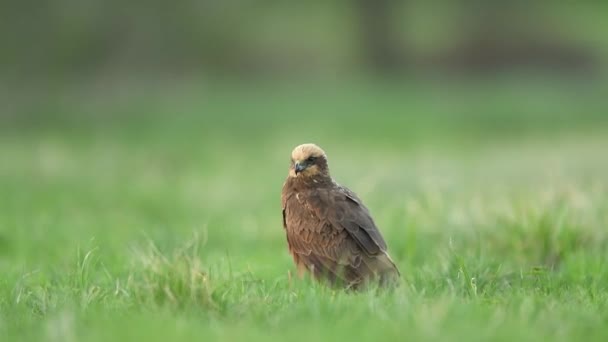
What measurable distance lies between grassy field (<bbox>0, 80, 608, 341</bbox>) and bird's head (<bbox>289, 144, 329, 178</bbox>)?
0.69 meters

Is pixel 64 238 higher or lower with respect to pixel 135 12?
lower

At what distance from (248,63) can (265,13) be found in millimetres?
1620

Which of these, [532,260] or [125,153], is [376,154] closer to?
[125,153]

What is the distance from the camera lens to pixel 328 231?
6.17 meters

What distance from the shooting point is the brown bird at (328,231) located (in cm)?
604

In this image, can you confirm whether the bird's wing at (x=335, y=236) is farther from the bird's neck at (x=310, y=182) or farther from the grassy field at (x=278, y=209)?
the grassy field at (x=278, y=209)

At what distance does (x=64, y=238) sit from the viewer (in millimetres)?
8789

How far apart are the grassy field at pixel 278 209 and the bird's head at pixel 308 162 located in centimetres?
69

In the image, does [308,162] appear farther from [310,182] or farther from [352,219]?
[352,219]

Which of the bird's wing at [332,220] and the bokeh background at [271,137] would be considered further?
the bokeh background at [271,137]

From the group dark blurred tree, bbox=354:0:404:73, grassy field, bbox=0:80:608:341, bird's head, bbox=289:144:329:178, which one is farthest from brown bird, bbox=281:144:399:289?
dark blurred tree, bbox=354:0:404:73

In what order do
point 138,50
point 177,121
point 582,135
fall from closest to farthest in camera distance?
point 582,135, point 177,121, point 138,50

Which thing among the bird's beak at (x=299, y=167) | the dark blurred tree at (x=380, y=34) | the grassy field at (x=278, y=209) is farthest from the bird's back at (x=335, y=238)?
the dark blurred tree at (x=380, y=34)

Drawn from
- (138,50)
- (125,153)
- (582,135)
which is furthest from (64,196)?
(138,50)
